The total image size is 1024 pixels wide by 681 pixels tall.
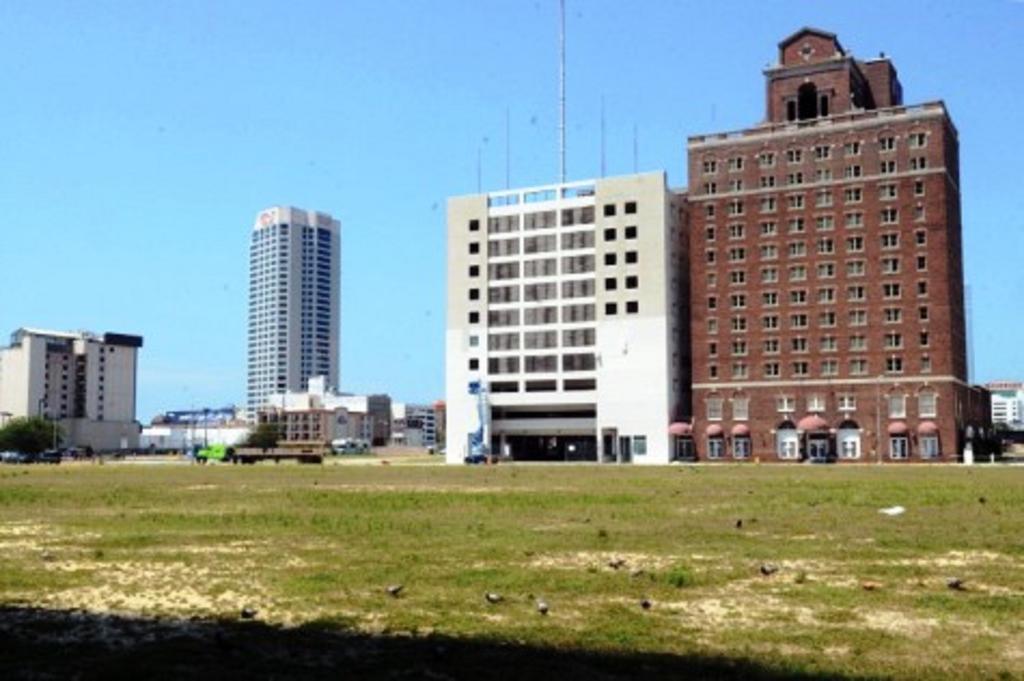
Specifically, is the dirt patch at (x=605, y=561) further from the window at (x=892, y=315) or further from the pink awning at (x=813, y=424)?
the window at (x=892, y=315)

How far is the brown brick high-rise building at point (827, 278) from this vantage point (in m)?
131

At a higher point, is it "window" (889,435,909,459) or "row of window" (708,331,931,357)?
"row of window" (708,331,931,357)

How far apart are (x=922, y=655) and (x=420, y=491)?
121ft

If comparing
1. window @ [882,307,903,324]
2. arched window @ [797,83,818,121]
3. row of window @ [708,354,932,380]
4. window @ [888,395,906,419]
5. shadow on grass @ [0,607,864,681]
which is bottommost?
shadow on grass @ [0,607,864,681]

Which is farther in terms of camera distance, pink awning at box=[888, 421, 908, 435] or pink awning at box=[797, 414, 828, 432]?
pink awning at box=[797, 414, 828, 432]

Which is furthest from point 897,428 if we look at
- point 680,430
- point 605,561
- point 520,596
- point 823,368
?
point 520,596

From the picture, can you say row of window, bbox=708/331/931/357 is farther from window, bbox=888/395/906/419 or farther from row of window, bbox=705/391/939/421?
window, bbox=888/395/906/419

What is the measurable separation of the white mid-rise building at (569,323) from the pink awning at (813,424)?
19017 millimetres

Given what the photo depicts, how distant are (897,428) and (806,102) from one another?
164 ft

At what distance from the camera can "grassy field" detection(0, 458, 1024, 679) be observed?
10695 mm

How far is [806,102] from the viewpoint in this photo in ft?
486

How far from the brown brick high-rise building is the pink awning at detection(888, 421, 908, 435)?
0.59ft

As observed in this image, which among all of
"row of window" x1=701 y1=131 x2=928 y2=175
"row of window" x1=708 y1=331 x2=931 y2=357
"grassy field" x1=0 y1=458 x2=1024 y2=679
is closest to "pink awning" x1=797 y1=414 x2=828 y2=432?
"row of window" x1=708 y1=331 x2=931 y2=357

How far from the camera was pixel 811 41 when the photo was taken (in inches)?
5891
